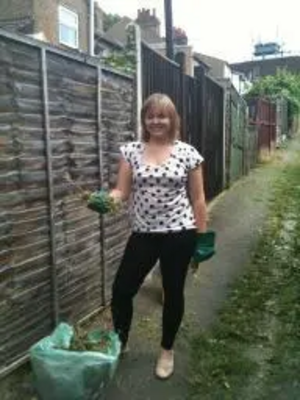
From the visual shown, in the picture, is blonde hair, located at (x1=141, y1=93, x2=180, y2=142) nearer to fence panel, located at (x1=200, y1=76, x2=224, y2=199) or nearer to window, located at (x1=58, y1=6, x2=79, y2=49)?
fence panel, located at (x1=200, y1=76, x2=224, y2=199)

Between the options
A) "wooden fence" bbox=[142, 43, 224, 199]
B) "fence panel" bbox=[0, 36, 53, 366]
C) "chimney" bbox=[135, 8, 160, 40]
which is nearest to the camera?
"fence panel" bbox=[0, 36, 53, 366]

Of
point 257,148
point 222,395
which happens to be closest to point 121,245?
point 222,395

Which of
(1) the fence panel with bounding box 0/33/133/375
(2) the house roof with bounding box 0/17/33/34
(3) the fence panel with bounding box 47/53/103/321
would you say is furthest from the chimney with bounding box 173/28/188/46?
(3) the fence panel with bounding box 47/53/103/321

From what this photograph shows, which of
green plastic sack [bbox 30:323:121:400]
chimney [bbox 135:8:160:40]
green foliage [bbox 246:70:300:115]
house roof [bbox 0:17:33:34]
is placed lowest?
green plastic sack [bbox 30:323:121:400]

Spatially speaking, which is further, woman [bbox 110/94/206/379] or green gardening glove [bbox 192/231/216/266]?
green gardening glove [bbox 192/231/216/266]

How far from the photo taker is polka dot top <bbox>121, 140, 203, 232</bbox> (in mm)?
4137

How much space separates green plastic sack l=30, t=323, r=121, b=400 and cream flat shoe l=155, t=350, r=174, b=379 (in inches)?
29.2

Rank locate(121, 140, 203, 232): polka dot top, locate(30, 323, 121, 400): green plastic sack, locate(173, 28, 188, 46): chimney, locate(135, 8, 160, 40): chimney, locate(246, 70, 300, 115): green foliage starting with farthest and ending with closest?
locate(135, 8, 160, 40): chimney
locate(246, 70, 300, 115): green foliage
locate(173, 28, 188, 46): chimney
locate(121, 140, 203, 232): polka dot top
locate(30, 323, 121, 400): green plastic sack

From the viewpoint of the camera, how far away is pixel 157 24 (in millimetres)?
37656

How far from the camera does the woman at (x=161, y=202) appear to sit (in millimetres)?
4148

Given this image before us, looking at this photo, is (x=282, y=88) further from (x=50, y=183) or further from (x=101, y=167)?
(x=50, y=183)

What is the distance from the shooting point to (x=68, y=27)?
24.2 metres

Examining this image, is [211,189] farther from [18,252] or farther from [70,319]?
[18,252]

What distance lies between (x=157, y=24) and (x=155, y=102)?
114 feet
